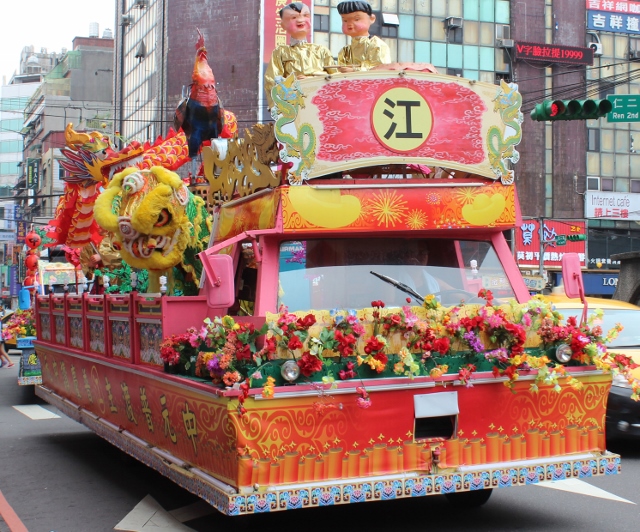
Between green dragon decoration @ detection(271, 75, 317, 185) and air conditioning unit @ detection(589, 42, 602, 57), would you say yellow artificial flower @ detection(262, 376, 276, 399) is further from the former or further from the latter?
air conditioning unit @ detection(589, 42, 602, 57)

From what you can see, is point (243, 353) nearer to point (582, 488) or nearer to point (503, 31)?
point (582, 488)

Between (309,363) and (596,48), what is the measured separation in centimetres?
4374

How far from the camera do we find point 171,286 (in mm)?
9195

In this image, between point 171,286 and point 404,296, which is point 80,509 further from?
point 404,296

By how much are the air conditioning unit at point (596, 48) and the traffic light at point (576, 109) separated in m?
31.3

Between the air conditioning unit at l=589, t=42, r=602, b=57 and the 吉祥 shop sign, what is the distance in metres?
0.65

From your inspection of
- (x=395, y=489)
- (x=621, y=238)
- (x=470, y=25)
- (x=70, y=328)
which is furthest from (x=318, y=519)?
(x=621, y=238)

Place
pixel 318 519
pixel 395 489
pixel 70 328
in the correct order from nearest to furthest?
pixel 395 489 → pixel 318 519 → pixel 70 328

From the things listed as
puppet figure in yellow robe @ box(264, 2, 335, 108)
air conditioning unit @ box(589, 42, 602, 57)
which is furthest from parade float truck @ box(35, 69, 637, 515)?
air conditioning unit @ box(589, 42, 602, 57)

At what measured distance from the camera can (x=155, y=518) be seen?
746 cm

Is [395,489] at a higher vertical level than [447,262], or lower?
lower

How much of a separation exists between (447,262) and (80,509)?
384 cm

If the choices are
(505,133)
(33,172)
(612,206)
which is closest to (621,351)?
(505,133)

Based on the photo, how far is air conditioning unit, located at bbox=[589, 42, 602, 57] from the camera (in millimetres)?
45562
